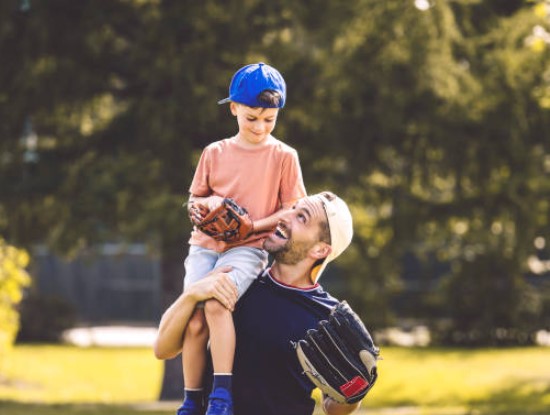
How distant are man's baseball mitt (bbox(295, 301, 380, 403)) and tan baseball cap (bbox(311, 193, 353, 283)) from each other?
26 cm

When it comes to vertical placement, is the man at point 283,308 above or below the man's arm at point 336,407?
above

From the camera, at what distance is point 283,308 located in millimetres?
4047

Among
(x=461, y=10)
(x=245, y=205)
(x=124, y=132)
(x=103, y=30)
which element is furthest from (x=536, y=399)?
(x=245, y=205)

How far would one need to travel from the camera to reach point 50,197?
13273 mm

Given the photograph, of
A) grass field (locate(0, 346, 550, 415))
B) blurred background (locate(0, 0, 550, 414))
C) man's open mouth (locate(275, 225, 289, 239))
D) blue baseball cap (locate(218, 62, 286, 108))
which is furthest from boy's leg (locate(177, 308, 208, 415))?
grass field (locate(0, 346, 550, 415))

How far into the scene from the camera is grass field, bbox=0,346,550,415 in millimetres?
13234

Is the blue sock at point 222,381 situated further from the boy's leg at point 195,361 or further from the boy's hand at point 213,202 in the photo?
the boy's hand at point 213,202

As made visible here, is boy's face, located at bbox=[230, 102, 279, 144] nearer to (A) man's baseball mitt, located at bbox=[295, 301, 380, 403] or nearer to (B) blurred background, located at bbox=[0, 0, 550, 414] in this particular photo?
(A) man's baseball mitt, located at bbox=[295, 301, 380, 403]

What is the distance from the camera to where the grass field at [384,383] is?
13.2 meters

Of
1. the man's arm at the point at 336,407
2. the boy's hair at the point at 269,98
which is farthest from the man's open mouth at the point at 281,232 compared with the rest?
the man's arm at the point at 336,407

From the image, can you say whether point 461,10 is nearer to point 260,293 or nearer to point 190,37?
point 190,37

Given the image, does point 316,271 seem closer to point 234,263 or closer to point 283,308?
point 283,308

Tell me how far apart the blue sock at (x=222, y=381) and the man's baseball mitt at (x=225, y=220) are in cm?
49

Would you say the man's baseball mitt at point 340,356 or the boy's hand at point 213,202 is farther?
the boy's hand at point 213,202
